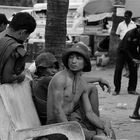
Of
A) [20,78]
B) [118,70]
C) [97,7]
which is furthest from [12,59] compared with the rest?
[97,7]

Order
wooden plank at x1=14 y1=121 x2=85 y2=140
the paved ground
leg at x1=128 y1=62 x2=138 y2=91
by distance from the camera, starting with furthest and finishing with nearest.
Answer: leg at x1=128 y1=62 x2=138 y2=91
the paved ground
wooden plank at x1=14 y1=121 x2=85 y2=140

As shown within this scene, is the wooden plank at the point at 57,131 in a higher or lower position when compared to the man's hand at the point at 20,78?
lower

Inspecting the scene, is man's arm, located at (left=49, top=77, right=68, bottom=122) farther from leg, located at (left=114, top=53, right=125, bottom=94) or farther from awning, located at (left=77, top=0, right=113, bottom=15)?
awning, located at (left=77, top=0, right=113, bottom=15)

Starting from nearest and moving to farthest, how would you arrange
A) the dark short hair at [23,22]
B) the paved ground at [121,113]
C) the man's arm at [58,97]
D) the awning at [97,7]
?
the man's arm at [58,97] < the dark short hair at [23,22] < the paved ground at [121,113] < the awning at [97,7]

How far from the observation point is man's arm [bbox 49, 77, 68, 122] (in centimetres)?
441

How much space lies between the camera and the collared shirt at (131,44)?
10289mm

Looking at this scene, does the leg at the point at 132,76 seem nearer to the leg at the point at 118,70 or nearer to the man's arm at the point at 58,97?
the leg at the point at 118,70

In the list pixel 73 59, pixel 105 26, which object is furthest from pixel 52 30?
pixel 105 26

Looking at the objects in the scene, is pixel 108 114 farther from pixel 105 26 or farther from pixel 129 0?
pixel 105 26

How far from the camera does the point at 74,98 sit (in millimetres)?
4609

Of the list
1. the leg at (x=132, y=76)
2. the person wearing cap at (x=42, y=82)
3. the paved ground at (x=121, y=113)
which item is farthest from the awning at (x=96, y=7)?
the person wearing cap at (x=42, y=82)

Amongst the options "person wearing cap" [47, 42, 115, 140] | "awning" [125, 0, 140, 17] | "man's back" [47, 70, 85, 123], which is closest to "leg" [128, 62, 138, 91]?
"awning" [125, 0, 140, 17]

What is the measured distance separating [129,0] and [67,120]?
7181 millimetres

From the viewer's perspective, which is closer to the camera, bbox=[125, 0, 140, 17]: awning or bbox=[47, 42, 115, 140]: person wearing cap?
bbox=[47, 42, 115, 140]: person wearing cap
